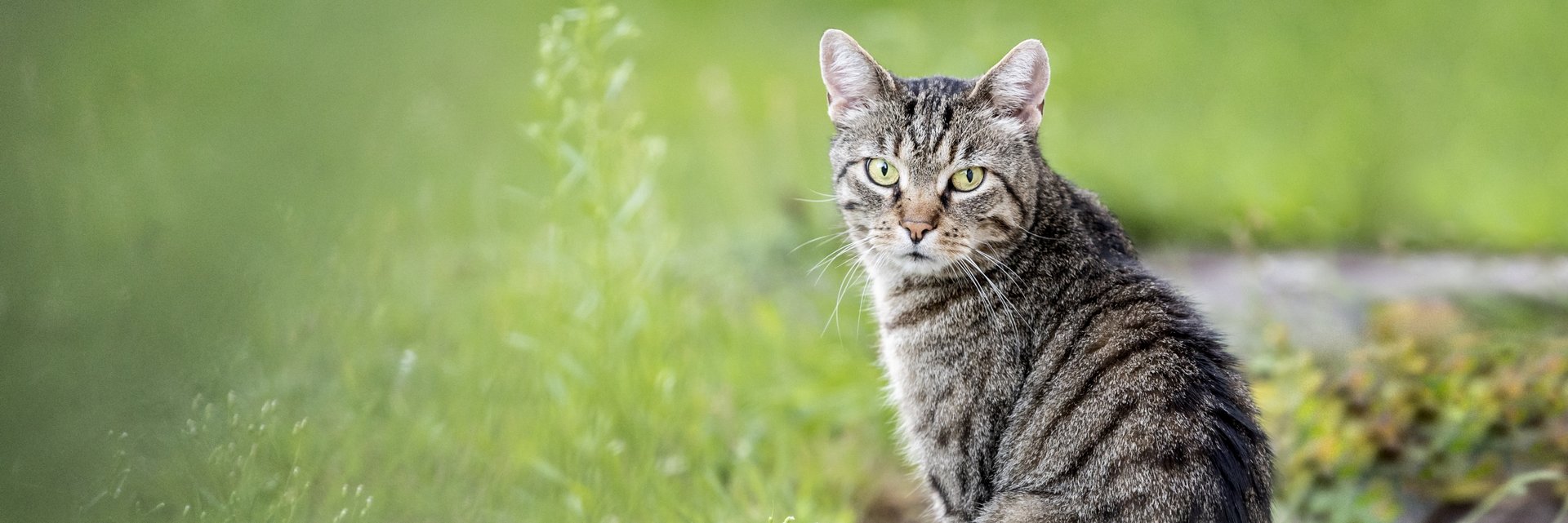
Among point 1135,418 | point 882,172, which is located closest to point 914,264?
point 882,172

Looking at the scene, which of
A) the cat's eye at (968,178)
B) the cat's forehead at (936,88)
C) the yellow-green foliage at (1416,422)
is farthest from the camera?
the yellow-green foliage at (1416,422)

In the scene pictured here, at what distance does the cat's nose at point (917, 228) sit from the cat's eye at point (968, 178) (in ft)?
0.53

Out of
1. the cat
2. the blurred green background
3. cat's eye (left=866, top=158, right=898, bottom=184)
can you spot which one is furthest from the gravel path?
cat's eye (left=866, top=158, right=898, bottom=184)

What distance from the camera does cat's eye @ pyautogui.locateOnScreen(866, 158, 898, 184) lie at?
10.3 feet

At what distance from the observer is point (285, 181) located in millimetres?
3205

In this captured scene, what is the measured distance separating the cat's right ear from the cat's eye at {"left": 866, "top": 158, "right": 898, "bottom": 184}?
18 centimetres

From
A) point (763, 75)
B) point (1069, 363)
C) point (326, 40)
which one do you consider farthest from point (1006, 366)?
point (763, 75)

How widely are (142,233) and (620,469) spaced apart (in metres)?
1.33

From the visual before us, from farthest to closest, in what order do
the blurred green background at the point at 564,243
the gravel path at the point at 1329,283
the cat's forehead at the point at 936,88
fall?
the gravel path at the point at 1329,283, the cat's forehead at the point at 936,88, the blurred green background at the point at 564,243

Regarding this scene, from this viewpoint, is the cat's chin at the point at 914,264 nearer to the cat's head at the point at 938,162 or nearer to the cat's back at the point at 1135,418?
the cat's head at the point at 938,162

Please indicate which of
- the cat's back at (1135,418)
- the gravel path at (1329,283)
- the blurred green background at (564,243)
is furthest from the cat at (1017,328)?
the gravel path at (1329,283)

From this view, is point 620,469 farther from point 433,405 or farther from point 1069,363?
point 1069,363

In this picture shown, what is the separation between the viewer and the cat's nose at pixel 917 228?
3.01 metres

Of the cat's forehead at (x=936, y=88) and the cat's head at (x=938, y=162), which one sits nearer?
the cat's head at (x=938, y=162)
